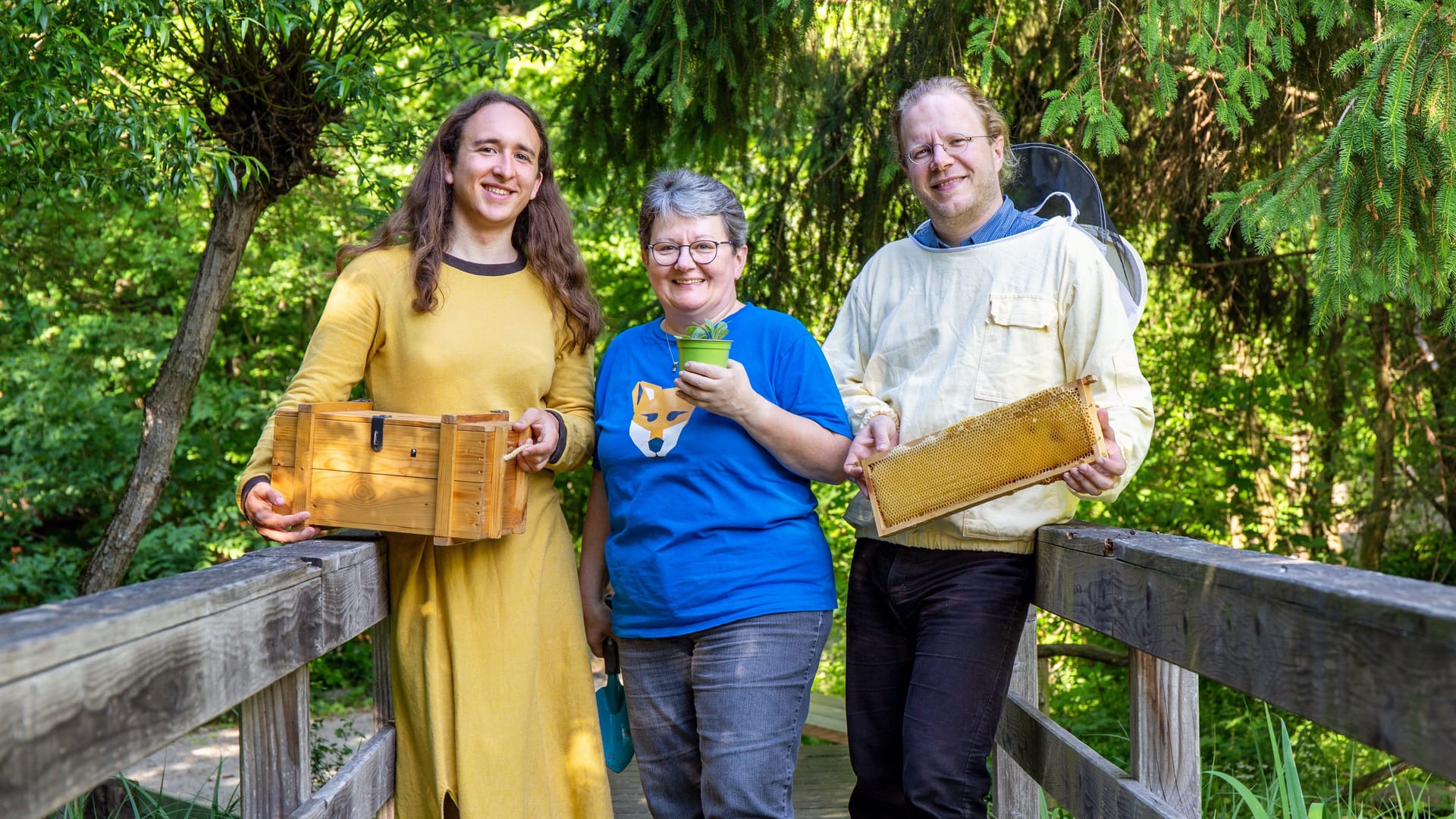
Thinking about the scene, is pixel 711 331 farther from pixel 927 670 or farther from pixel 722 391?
pixel 927 670

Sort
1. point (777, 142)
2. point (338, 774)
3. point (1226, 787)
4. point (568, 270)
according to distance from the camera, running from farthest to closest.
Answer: point (1226, 787) < point (777, 142) < point (568, 270) < point (338, 774)

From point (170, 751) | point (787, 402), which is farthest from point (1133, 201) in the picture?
point (170, 751)

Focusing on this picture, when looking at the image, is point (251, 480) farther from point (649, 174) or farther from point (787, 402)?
point (649, 174)

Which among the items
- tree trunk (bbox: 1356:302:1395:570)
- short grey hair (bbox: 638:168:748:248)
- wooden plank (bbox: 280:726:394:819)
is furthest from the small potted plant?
tree trunk (bbox: 1356:302:1395:570)

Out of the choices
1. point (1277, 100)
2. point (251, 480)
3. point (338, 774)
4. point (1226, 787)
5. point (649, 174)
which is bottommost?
point (1226, 787)

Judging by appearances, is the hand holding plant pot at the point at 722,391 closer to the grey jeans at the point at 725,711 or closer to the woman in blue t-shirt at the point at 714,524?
the woman in blue t-shirt at the point at 714,524

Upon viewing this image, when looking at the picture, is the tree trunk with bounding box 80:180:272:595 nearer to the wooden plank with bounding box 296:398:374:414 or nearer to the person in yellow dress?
the person in yellow dress

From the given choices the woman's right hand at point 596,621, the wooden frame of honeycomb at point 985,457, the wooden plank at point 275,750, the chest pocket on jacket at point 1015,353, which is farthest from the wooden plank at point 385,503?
the chest pocket on jacket at point 1015,353

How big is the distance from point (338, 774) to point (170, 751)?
22.4 ft

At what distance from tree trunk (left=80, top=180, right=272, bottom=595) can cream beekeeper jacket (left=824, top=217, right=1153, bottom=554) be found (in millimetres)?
4030

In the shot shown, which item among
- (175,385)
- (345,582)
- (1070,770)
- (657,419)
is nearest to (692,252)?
(657,419)

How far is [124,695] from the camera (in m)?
1.37

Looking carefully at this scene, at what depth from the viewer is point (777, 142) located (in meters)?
4.86

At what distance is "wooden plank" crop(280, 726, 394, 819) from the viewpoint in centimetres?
210
